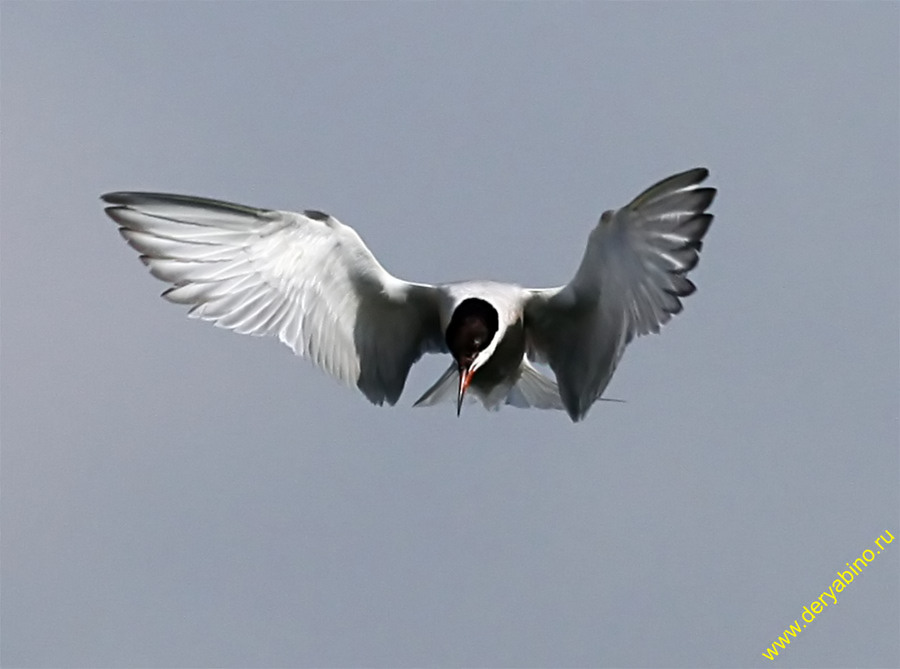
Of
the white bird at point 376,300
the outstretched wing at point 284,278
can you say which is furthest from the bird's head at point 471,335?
the outstretched wing at point 284,278

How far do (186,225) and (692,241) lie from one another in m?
3.25

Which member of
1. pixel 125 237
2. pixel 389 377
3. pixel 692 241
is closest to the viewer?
pixel 692 241

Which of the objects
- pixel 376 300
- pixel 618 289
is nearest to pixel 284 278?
pixel 376 300

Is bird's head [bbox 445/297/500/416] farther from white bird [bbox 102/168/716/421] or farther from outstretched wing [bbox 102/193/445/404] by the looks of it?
outstretched wing [bbox 102/193/445/404]

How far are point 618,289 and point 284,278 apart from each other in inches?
87.3

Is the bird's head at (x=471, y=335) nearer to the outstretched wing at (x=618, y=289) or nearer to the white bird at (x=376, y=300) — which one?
the white bird at (x=376, y=300)

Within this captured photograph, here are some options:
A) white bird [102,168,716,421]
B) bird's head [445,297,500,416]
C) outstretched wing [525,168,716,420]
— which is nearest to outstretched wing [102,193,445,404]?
white bird [102,168,716,421]

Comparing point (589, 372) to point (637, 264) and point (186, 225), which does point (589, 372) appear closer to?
point (637, 264)

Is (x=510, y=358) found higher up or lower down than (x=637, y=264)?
lower down

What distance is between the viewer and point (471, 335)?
10734mm

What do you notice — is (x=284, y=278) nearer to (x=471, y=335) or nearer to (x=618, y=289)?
(x=471, y=335)

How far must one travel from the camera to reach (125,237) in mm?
10742

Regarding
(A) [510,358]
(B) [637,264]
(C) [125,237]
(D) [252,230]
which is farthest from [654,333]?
(C) [125,237]

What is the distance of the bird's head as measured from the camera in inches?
423
